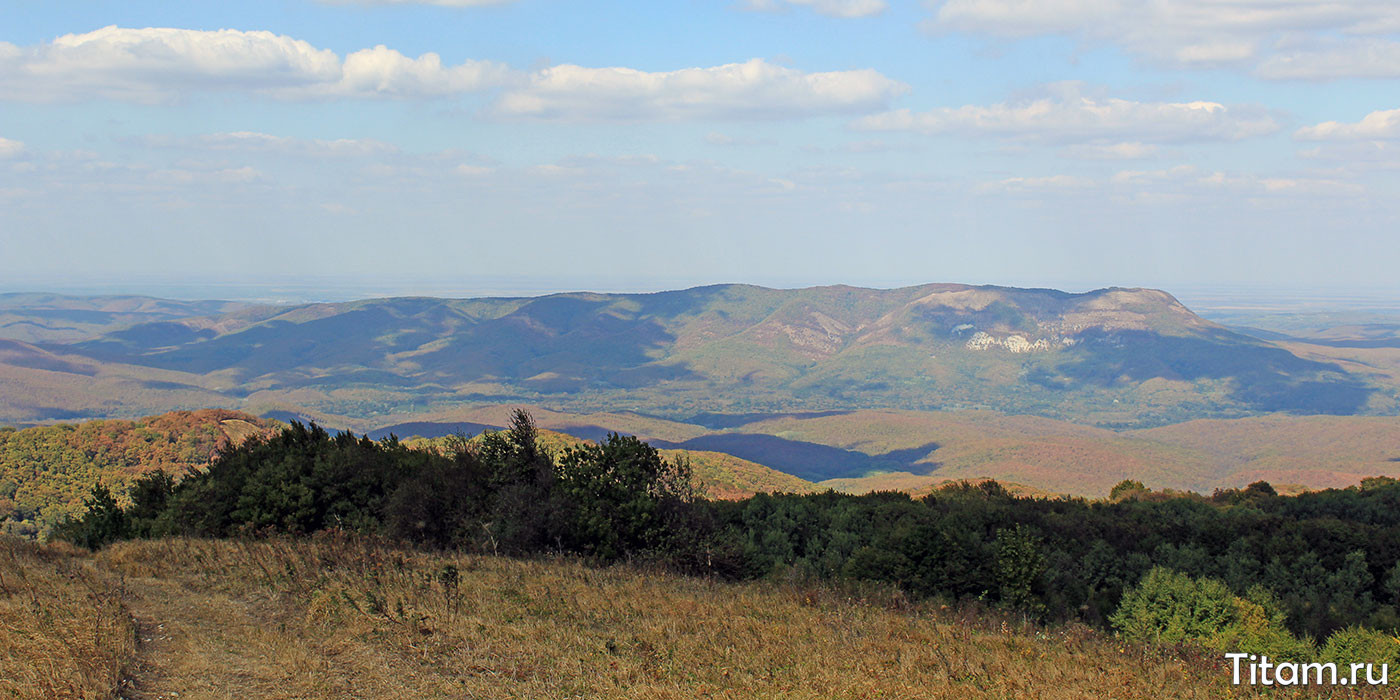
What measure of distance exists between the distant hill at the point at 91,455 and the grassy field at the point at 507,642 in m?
63.4

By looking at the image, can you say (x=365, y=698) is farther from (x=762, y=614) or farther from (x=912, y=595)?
(x=912, y=595)

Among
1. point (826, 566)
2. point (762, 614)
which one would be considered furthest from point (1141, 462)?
point (762, 614)

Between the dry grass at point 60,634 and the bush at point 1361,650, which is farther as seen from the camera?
the bush at point 1361,650

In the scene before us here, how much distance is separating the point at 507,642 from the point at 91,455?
92.7 metres

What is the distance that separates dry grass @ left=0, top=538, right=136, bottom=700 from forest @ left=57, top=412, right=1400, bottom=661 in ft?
21.2

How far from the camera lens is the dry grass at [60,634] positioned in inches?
358

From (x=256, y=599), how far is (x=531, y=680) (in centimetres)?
627

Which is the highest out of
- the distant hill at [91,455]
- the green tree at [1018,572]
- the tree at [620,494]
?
the tree at [620,494]

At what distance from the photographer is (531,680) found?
32.8 feet

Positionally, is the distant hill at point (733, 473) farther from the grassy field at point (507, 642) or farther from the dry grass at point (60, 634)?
the dry grass at point (60, 634)

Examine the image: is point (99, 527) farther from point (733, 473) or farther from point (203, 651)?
point (733, 473)

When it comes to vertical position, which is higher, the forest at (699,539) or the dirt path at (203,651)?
the dirt path at (203,651)

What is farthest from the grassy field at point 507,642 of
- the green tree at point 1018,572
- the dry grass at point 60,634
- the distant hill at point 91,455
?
the distant hill at point 91,455

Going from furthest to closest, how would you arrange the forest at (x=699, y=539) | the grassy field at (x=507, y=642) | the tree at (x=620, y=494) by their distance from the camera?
the tree at (x=620, y=494) → the forest at (x=699, y=539) → the grassy field at (x=507, y=642)
